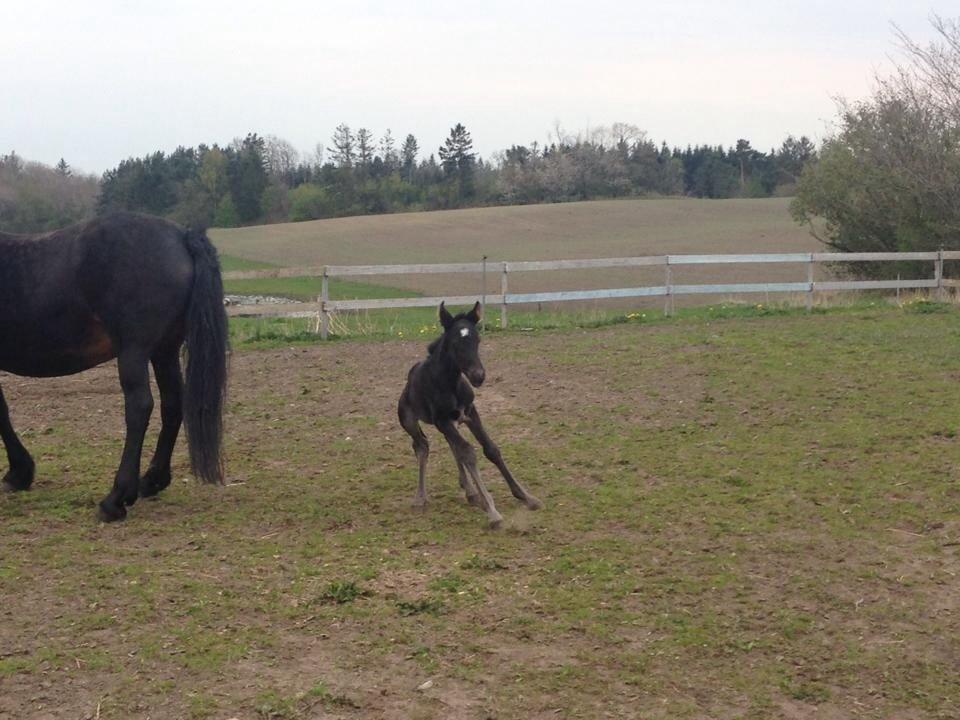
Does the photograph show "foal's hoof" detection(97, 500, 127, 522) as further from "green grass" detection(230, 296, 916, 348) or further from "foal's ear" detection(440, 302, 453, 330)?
"green grass" detection(230, 296, 916, 348)

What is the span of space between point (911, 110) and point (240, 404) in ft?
51.6

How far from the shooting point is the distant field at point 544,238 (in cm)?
4225

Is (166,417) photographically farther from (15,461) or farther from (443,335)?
(443,335)

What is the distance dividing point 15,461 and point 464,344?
3538 millimetres

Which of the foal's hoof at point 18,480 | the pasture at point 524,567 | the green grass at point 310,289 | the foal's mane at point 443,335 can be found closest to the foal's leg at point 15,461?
the foal's hoof at point 18,480

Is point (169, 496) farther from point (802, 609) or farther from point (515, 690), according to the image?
point (802, 609)

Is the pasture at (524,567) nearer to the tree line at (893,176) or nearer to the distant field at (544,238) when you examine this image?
the tree line at (893,176)

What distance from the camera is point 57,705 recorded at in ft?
13.8

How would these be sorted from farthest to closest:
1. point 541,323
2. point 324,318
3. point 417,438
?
1. point 541,323
2. point 324,318
3. point 417,438

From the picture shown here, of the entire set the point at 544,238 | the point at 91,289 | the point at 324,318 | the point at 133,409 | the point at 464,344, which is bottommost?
the point at 133,409

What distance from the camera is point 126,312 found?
7066mm

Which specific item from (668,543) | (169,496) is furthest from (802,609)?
(169,496)

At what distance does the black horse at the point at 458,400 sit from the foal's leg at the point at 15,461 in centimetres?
297

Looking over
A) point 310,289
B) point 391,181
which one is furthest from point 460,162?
point 310,289
